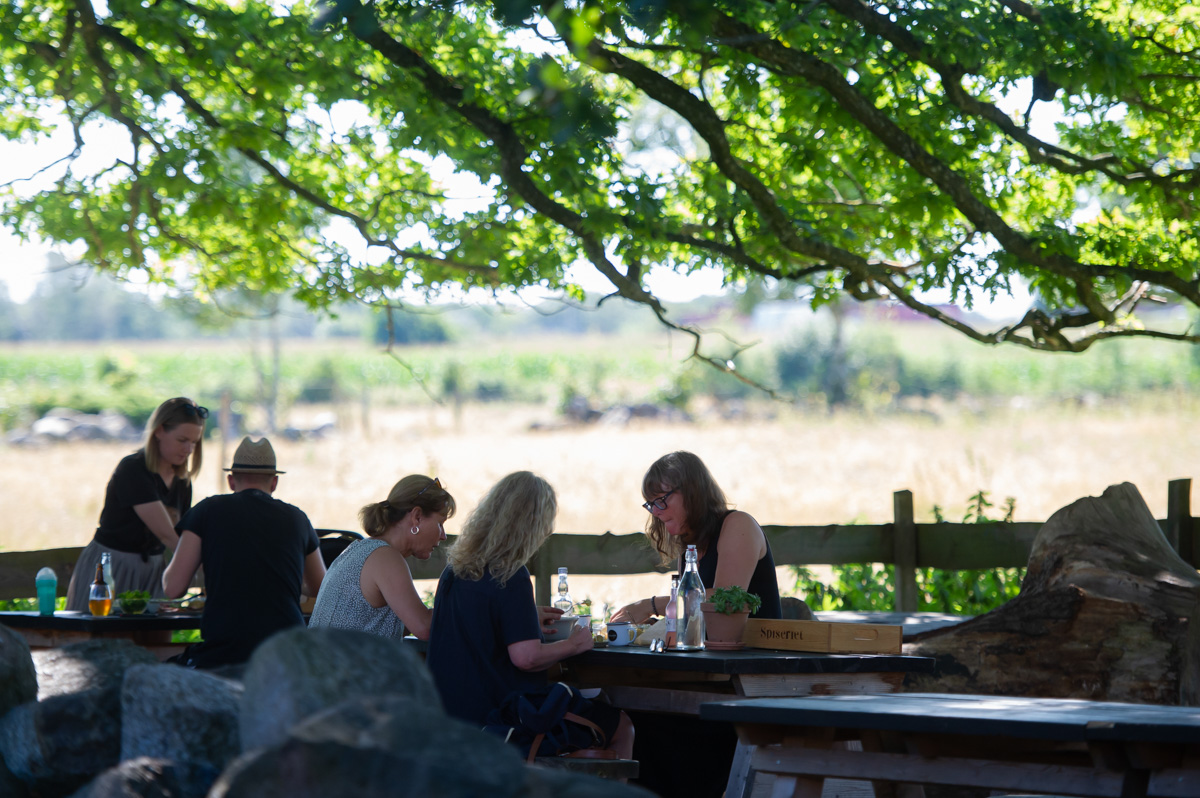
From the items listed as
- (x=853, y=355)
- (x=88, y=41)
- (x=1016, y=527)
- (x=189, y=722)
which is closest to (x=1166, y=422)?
(x=853, y=355)

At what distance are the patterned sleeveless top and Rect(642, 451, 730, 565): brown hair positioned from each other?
1.09m

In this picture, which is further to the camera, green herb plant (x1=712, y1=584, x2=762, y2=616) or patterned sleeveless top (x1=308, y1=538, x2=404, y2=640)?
patterned sleeveless top (x1=308, y1=538, x2=404, y2=640)

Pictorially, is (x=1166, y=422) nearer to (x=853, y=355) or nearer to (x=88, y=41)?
(x=853, y=355)

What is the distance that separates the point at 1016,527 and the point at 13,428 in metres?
35.5

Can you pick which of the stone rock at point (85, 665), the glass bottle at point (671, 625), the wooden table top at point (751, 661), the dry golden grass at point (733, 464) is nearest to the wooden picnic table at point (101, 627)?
the stone rock at point (85, 665)

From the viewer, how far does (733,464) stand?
2656 cm

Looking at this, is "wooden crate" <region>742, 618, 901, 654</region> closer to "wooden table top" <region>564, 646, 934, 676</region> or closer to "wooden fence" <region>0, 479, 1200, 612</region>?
"wooden table top" <region>564, 646, 934, 676</region>

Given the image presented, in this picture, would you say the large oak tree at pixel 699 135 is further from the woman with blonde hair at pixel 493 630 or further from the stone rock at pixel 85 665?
the stone rock at pixel 85 665

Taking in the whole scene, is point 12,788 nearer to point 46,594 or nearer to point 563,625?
point 563,625

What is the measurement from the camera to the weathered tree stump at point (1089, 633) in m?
4.80

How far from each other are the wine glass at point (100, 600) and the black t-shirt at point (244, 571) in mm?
664

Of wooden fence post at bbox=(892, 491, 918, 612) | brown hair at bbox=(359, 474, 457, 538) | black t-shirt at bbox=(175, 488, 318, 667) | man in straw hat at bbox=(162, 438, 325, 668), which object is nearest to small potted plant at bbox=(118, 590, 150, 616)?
man in straw hat at bbox=(162, 438, 325, 668)

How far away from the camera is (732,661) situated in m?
3.67

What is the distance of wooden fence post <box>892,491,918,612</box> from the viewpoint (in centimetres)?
690
